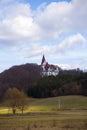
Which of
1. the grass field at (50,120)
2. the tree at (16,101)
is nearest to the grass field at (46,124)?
the grass field at (50,120)

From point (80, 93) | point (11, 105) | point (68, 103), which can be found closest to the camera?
point (11, 105)

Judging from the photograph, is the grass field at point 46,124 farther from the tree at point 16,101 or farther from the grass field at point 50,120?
the tree at point 16,101

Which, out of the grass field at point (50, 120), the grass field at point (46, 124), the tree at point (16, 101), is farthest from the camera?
the tree at point (16, 101)

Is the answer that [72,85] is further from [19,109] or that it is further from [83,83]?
[19,109]

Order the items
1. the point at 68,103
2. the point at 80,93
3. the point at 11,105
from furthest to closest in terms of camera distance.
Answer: the point at 80,93
the point at 68,103
the point at 11,105

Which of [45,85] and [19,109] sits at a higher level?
[45,85]

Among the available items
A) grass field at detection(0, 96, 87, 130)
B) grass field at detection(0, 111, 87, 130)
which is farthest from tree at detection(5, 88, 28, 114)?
grass field at detection(0, 111, 87, 130)

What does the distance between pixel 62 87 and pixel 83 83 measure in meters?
10.9

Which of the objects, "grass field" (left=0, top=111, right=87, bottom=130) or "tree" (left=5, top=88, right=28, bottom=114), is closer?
"grass field" (left=0, top=111, right=87, bottom=130)

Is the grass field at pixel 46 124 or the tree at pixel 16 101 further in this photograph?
the tree at pixel 16 101

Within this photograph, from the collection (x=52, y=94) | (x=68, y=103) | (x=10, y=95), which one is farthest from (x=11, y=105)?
(x=52, y=94)

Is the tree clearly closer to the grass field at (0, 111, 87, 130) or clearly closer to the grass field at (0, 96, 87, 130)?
the grass field at (0, 96, 87, 130)

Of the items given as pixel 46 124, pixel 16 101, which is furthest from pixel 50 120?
pixel 16 101

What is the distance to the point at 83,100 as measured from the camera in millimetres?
158625
